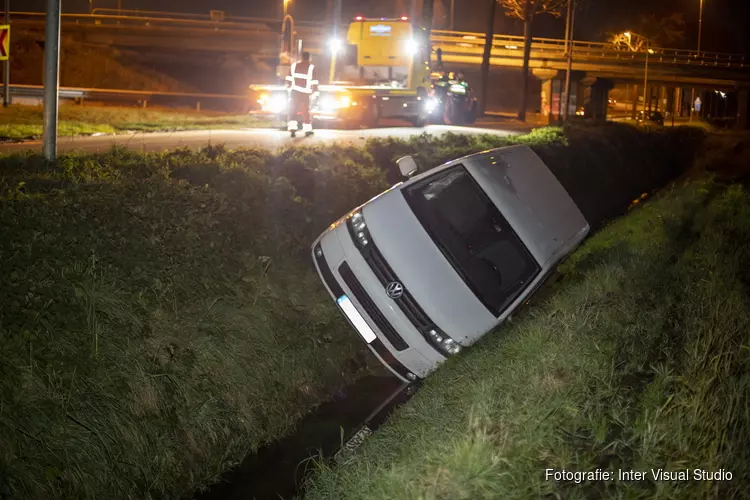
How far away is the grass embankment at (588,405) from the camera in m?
4.99

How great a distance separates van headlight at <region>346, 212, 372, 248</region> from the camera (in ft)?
28.7

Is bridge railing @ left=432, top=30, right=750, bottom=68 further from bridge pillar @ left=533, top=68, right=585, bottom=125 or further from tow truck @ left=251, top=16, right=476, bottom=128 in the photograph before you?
tow truck @ left=251, top=16, right=476, bottom=128

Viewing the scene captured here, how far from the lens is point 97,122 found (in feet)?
82.5

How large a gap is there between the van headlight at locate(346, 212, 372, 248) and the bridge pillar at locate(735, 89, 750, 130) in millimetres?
64457

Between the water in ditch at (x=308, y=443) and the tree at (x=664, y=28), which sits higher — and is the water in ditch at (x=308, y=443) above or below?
below

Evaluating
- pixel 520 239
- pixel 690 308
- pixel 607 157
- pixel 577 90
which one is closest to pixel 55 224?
pixel 520 239

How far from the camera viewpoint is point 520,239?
8969 millimetres

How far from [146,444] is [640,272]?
5.54 m

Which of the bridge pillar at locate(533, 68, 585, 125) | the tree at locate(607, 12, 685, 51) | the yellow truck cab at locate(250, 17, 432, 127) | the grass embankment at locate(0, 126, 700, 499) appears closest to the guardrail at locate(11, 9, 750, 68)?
the bridge pillar at locate(533, 68, 585, 125)

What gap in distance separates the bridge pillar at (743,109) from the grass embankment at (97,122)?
4878 cm

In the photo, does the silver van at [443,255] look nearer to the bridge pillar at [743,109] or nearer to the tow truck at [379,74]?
the tow truck at [379,74]

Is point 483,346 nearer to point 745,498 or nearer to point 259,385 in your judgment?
point 259,385

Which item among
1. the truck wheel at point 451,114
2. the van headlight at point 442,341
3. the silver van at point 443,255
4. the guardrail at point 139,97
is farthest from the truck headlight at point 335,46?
the van headlight at point 442,341

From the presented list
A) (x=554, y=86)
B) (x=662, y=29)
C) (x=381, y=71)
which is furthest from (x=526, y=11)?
(x=662, y=29)
